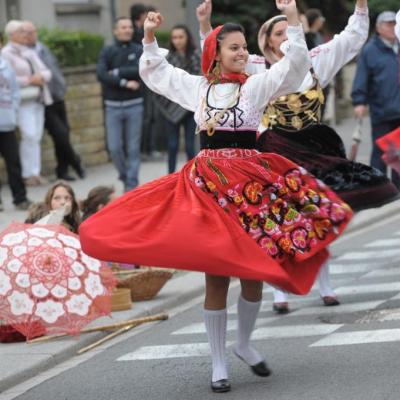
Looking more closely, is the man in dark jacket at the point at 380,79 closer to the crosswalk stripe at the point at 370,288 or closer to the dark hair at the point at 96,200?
the crosswalk stripe at the point at 370,288

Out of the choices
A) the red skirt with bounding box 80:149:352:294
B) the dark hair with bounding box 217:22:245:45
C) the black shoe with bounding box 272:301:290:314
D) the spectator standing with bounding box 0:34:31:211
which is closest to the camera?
the red skirt with bounding box 80:149:352:294

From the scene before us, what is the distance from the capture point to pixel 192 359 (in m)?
8.14

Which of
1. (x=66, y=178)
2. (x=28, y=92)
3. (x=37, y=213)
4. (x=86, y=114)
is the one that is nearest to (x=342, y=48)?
(x=37, y=213)

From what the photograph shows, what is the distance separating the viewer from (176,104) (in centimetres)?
1548

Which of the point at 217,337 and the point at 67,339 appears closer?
the point at 217,337

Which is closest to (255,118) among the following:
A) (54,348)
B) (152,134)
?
(54,348)

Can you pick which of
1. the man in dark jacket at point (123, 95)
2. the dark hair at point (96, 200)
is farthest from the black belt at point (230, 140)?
the man in dark jacket at point (123, 95)

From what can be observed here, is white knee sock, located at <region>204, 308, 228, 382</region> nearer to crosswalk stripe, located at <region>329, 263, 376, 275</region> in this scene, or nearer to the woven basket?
the woven basket

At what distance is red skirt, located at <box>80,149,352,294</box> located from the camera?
22.0 feet

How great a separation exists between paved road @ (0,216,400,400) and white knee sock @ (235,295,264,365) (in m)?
0.13

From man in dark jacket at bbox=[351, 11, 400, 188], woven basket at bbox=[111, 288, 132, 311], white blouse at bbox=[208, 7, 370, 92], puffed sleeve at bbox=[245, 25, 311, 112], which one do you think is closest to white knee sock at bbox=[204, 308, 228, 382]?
puffed sleeve at bbox=[245, 25, 311, 112]

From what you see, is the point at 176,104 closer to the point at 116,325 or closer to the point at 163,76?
the point at 116,325

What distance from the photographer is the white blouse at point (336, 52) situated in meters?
8.52

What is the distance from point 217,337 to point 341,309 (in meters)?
2.41
